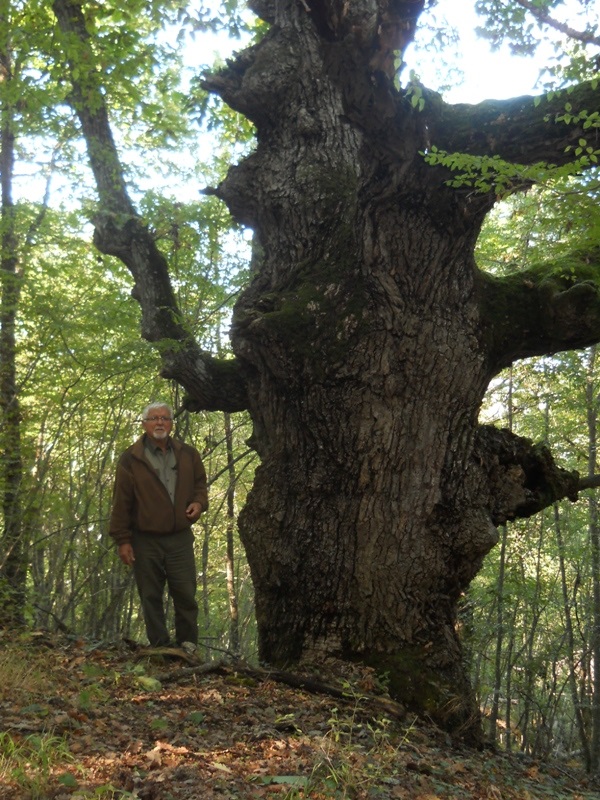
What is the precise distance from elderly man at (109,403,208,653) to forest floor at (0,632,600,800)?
0.56m

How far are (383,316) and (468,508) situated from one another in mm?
1639

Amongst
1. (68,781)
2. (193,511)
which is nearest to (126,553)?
(193,511)

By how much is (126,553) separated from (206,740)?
7.94ft

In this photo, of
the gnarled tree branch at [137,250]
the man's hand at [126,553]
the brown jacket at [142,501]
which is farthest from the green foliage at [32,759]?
the gnarled tree branch at [137,250]

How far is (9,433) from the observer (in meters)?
7.05

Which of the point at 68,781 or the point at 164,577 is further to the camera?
the point at 164,577

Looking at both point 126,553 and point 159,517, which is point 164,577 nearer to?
point 126,553

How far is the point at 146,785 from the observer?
279 cm

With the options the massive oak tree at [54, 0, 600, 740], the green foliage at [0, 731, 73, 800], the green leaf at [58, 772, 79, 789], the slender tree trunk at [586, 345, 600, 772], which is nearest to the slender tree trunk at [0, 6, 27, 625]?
the massive oak tree at [54, 0, 600, 740]

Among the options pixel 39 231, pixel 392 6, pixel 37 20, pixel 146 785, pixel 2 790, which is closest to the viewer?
pixel 2 790

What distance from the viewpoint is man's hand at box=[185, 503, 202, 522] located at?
19.1 feet

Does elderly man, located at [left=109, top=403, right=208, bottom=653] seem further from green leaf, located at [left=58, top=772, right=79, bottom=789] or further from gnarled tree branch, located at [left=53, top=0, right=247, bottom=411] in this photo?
green leaf, located at [left=58, top=772, right=79, bottom=789]

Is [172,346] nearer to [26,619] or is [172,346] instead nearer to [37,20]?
[26,619]

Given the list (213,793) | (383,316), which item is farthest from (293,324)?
(213,793)
